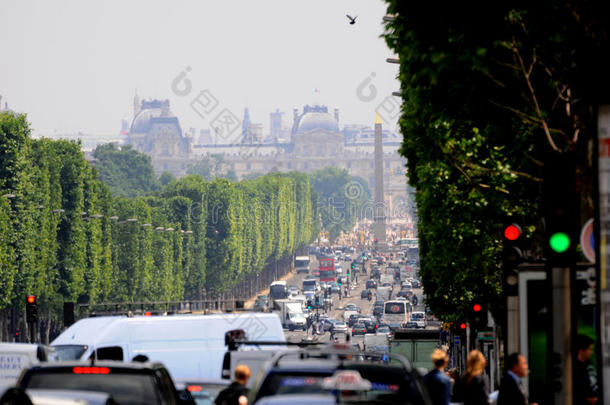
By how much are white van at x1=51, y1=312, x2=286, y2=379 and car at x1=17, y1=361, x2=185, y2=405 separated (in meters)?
14.7

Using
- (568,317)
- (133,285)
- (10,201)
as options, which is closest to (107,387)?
(568,317)

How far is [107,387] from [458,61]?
6512 millimetres

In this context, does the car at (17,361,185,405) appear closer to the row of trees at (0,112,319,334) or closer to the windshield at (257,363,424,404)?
the windshield at (257,363,424,404)

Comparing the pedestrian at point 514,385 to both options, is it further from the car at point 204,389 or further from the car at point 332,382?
the car at point 204,389

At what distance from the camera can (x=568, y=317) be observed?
47.1ft

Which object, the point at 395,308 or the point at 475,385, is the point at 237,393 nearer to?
the point at 475,385

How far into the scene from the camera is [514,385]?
53.4 feet

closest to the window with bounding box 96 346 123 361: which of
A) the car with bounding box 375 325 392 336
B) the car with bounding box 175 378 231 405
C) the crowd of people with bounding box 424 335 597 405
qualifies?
the car with bounding box 175 378 231 405

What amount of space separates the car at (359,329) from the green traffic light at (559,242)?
293 feet

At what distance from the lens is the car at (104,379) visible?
1296cm

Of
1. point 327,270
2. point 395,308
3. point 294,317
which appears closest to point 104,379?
point 294,317

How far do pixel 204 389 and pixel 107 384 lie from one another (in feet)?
24.5

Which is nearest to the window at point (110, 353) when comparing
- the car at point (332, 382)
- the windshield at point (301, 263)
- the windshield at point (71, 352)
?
the windshield at point (71, 352)

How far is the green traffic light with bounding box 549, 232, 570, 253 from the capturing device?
45.6 feet
